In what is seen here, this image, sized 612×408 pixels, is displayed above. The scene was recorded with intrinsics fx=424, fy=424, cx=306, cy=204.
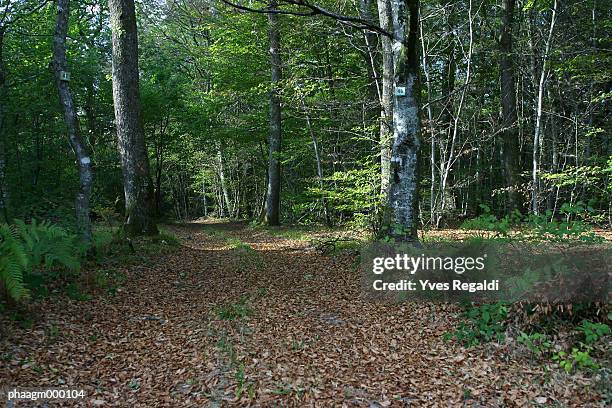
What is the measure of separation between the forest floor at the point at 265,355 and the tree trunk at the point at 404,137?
1368mm

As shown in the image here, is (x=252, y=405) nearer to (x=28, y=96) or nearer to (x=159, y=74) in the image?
(x=28, y=96)

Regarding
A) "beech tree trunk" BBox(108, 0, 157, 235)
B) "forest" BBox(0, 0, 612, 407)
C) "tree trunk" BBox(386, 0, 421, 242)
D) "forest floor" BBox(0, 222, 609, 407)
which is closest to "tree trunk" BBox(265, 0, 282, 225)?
"forest" BBox(0, 0, 612, 407)

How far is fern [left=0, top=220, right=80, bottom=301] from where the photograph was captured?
4250 mm

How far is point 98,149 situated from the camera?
17375mm

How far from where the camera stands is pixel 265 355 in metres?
4.32

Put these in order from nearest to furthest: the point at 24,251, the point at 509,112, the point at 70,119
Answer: the point at 24,251, the point at 70,119, the point at 509,112

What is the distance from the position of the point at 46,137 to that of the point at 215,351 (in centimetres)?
1094

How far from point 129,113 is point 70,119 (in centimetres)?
231

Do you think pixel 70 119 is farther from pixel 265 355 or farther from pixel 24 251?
pixel 265 355

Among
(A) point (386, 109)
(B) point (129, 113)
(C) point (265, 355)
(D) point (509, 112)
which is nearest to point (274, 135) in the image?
(A) point (386, 109)

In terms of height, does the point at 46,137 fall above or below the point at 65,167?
above

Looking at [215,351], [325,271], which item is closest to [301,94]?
[325,271]

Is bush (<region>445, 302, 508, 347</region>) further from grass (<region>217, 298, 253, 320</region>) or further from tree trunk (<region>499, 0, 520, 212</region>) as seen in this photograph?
tree trunk (<region>499, 0, 520, 212</region>)

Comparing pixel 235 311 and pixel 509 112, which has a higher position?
pixel 509 112
